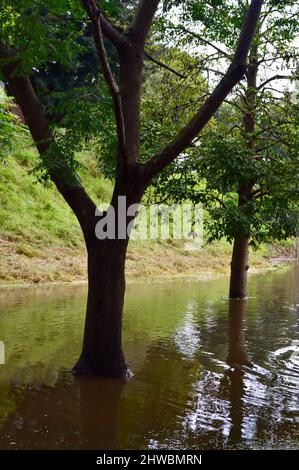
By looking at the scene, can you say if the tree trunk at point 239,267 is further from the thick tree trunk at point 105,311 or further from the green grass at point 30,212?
the thick tree trunk at point 105,311

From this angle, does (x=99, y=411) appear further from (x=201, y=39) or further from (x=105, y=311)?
(x=201, y=39)

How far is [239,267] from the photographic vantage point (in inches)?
548

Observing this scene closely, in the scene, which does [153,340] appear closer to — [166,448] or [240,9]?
[166,448]

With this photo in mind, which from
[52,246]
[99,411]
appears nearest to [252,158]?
[99,411]

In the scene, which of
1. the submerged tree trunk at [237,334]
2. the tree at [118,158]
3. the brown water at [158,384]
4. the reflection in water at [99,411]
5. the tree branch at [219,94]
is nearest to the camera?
the reflection in water at [99,411]

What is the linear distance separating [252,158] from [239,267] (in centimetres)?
460

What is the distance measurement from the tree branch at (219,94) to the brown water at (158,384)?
264 cm

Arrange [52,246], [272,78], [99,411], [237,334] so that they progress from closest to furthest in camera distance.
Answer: [99,411] → [237,334] → [272,78] → [52,246]

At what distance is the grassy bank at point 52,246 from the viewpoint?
16064 millimetres

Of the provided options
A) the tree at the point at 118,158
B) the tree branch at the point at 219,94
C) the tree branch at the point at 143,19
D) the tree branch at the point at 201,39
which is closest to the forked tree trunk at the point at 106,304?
the tree at the point at 118,158

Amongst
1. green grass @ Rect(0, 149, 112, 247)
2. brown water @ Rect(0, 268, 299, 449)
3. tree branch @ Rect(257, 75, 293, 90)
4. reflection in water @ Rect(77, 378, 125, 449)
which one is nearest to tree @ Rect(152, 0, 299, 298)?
tree branch @ Rect(257, 75, 293, 90)

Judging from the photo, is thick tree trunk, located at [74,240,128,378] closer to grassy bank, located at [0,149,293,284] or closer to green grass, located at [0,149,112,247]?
grassy bank, located at [0,149,293,284]

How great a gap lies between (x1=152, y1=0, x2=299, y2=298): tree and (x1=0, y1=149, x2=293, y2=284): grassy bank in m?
5.78
